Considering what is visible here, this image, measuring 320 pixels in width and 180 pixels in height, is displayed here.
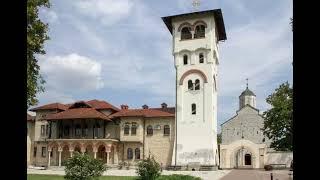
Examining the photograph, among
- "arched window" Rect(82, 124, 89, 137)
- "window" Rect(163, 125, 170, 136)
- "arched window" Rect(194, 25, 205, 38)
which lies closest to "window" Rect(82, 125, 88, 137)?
"arched window" Rect(82, 124, 89, 137)

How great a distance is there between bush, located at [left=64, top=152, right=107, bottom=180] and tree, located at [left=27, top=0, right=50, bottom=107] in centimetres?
341

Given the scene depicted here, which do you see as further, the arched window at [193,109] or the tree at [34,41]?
the arched window at [193,109]

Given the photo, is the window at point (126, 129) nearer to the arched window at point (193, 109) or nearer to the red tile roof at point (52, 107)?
the arched window at point (193, 109)

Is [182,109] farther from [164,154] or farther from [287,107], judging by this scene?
[287,107]

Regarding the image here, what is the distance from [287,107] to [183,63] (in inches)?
468

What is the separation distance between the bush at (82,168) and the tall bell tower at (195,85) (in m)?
23.4

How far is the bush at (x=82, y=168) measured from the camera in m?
19.4

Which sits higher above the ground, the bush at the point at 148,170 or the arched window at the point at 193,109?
the arched window at the point at 193,109

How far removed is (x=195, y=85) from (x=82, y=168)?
26.0 meters

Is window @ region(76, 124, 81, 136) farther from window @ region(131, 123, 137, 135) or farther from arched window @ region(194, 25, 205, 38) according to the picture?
arched window @ region(194, 25, 205, 38)

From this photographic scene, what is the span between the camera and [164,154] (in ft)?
152

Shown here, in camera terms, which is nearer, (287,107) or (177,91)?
(287,107)

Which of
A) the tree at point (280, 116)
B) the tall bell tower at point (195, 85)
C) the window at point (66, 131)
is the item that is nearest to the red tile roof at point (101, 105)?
the window at point (66, 131)
